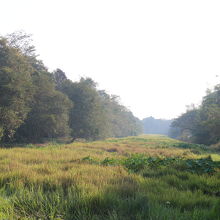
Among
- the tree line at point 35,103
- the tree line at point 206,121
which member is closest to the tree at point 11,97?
the tree line at point 35,103

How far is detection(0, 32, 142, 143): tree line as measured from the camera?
724 inches

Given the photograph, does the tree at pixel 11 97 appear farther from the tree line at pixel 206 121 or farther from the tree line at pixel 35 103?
the tree line at pixel 206 121

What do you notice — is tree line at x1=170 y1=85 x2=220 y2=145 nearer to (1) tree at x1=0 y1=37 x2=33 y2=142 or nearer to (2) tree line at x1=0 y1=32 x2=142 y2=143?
(2) tree line at x1=0 y1=32 x2=142 y2=143

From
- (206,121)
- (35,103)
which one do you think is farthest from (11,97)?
(206,121)

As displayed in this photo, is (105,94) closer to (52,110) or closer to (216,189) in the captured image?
(52,110)

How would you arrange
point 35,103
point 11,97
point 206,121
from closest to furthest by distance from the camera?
point 11,97, point 35,103, point 206,121

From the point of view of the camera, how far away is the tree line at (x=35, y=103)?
60.3ft

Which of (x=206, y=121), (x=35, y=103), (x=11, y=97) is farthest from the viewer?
(x=206, y=121)

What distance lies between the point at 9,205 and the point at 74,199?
42.5 inches

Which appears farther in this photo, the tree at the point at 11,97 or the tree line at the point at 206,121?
the tree line at the point at 206,121

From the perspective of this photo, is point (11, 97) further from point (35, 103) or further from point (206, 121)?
point (206, 121)

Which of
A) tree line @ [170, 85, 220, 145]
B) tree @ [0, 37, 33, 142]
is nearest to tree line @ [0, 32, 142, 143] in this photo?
tree @ [0, 37, 33, 142]

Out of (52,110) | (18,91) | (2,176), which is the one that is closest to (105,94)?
(52,110)

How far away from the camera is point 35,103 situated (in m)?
24.0
